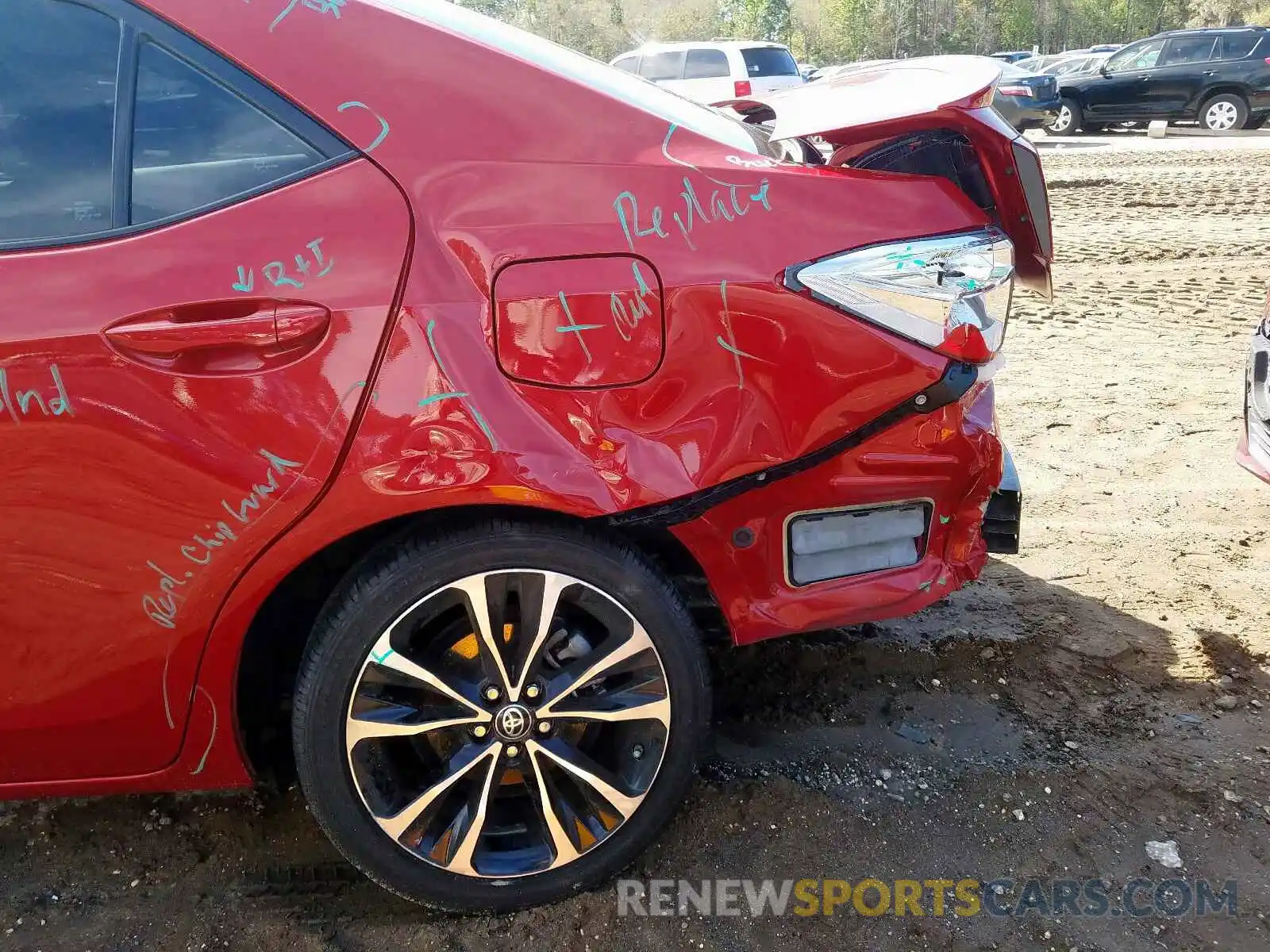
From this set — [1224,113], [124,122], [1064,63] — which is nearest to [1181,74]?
[1224,113]

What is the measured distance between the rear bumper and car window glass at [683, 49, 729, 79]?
17213mm

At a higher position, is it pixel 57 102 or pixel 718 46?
pixel 718 46

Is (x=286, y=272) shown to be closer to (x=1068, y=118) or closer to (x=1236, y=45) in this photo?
(x=1068, y=118)

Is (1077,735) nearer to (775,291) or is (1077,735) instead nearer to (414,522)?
(775,291)

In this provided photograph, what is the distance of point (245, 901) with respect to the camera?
6.80ft

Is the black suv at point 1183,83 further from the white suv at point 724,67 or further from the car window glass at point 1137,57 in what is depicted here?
the white suv at point 724,67

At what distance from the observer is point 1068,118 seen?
1697 centimetres

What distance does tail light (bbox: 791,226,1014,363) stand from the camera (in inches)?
71.3

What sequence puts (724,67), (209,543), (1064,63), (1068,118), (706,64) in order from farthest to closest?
(1064,63)
(706,64)
(724,67)
(1068,118)
(209,543)

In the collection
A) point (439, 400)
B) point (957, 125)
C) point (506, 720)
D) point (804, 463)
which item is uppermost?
point (957, 125)

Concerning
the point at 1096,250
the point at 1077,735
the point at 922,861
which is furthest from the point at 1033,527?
the point at 1096,250

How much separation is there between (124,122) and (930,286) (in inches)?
59.7

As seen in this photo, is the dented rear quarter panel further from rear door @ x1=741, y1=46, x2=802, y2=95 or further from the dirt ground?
rear door @ x1=741, y1=46, x2=802, y2=95

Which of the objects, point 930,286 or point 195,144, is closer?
point 195,144
